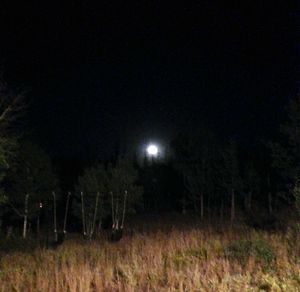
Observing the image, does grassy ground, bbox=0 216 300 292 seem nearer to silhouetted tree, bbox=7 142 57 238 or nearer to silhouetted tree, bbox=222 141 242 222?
silhouetted tree, bbox=7 142 57 238

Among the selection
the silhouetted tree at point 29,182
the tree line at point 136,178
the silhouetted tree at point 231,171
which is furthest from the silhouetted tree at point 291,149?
the silhouetted tree at point 29,182

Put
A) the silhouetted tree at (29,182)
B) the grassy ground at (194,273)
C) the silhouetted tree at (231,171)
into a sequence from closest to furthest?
the grassy ground at (194,273) < the silhouetted tree at (29,182) < the silhouetted tree at (231,171)

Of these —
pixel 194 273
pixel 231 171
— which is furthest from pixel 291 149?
pixel 194 273

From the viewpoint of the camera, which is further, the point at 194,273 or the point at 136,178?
the point at 136,178

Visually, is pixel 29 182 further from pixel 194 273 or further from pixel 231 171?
pixel 194 273

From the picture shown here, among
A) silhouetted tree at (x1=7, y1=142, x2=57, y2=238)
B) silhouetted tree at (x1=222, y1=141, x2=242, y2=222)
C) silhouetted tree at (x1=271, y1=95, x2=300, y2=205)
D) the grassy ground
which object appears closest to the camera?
the grassy ground

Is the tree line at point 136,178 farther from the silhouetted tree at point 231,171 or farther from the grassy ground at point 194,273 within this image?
the grassy ground at point 194,273

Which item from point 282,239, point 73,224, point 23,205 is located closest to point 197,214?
point 73,224

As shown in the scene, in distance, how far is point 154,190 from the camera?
54.8 m

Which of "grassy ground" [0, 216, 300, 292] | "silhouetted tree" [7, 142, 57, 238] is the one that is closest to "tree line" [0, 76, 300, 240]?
"silhouetted tree" [7, 142, 57, 238]

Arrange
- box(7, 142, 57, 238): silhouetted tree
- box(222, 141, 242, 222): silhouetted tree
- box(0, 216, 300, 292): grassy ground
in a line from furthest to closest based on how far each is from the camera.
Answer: box(222, 141, 242, 222): silhouetted tree → box(7, 142, 57, 238): silhouetted tree → box(0, 216, 300, 292): grassy ground

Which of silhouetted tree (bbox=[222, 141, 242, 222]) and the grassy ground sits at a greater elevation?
silhouetted tree (bbox=[222, 141, 242, 222])

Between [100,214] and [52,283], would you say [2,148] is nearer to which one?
[52,283]

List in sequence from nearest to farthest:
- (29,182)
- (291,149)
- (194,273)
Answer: (194,273)
(291,149)
(29,182)
